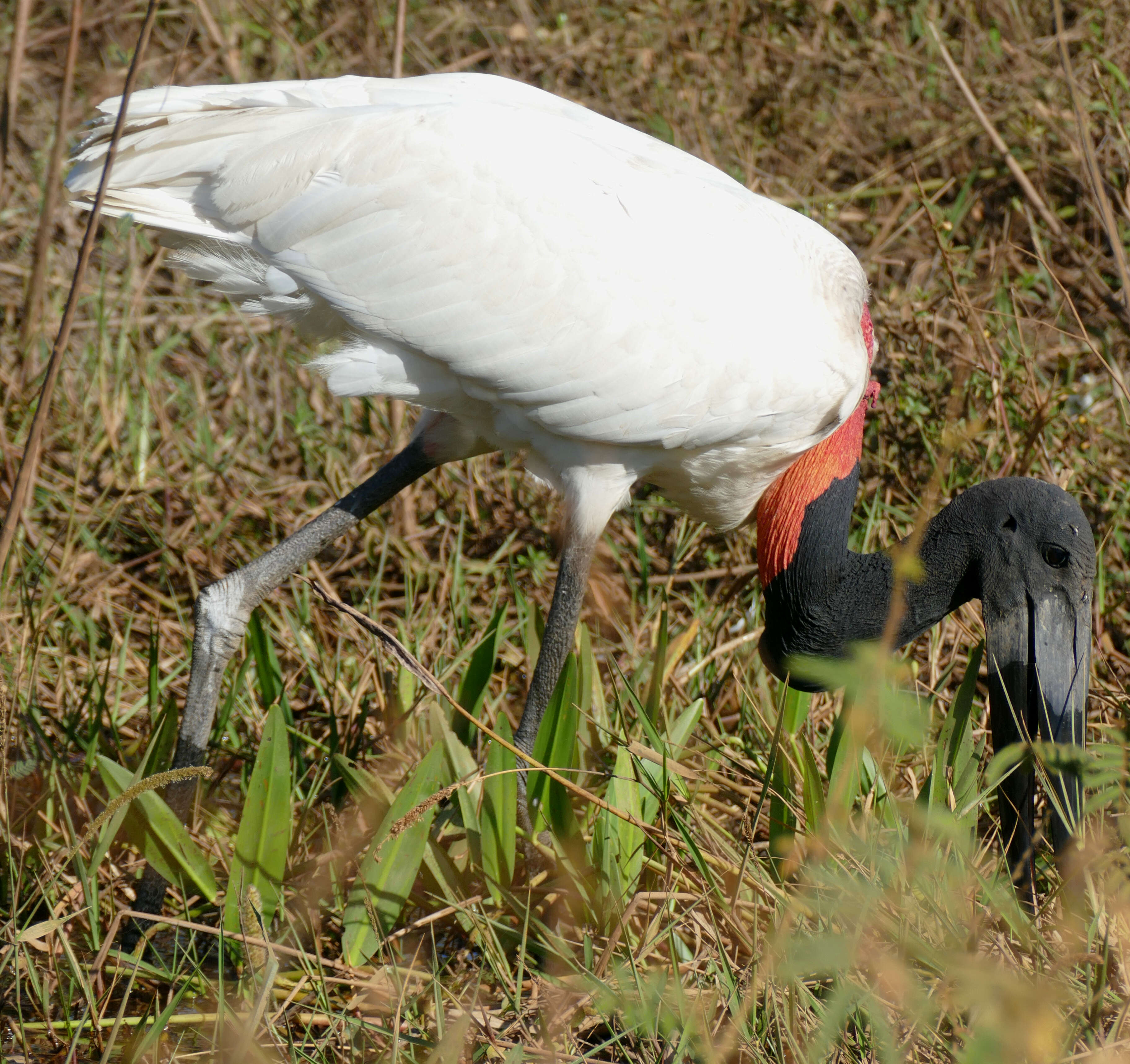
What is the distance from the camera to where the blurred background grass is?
5.40ft

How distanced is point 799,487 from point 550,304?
0.72 m

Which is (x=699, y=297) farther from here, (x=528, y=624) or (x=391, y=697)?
(x=391, y=697)

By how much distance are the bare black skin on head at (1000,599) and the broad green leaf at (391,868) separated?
0.75 m

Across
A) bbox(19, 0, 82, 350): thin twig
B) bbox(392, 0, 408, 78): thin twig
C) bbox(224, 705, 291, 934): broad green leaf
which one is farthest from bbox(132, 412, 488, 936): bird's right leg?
bbox(392, 0, 408, 78): thin twig

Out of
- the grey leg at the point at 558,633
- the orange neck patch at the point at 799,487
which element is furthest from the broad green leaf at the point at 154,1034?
the orange neck patch at the point at 799,487

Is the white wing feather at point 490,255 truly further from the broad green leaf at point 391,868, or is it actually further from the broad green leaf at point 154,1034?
the broad green leaf at point 154,1034

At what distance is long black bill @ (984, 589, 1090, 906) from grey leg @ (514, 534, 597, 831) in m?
0.78

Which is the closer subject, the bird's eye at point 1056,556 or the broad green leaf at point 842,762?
the broad green leaf at point 842,762

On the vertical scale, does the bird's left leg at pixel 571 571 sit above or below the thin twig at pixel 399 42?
below

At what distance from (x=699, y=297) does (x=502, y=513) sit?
1.26 meters

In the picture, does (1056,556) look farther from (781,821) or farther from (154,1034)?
(154,1034)

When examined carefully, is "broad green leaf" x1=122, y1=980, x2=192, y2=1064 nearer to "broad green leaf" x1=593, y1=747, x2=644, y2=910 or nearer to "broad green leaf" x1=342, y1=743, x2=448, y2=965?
"broad green leaf" x1=342, y1=743, x2=448, y2=965

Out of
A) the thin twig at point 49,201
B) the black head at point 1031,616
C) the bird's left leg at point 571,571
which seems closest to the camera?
the thin twig at point 49,201

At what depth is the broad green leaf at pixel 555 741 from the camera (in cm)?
236
